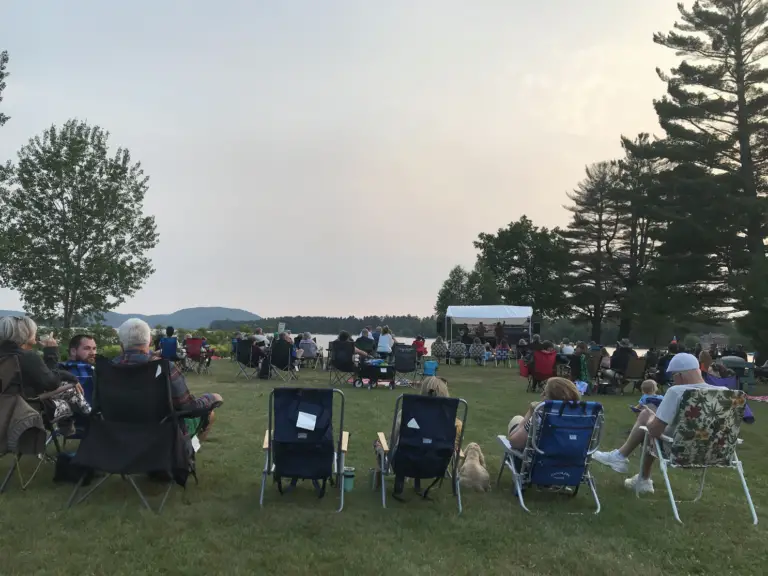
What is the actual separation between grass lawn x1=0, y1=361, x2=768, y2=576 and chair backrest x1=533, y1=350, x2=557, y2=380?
6804 mm

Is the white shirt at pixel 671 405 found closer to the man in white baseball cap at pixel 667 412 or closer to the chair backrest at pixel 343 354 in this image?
the man in white baseball cap at pixel 667 412

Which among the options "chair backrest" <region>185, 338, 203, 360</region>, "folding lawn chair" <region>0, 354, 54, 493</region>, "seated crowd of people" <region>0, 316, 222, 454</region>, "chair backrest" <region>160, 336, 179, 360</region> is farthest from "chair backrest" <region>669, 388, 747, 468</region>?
"chair backrest" <region>185, 338, 203, 360</region>

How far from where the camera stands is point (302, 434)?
3.92 meters

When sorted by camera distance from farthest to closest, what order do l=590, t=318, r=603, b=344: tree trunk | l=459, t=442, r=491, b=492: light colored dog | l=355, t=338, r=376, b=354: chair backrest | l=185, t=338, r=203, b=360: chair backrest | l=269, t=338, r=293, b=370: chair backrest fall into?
l=590, t=318, r=603, b=344: tree trunk → l=355, t=338, r=376, b=354: chair backrest → l=185, t=338, r=203, b=360: chair backrest → l=269, t=338, r=293, b=370: chair backrest → l=459, t=442, r=491, b=492: light colored dog

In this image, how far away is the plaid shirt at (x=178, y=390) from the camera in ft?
12.9

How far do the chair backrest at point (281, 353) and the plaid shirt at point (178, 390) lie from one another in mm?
8378

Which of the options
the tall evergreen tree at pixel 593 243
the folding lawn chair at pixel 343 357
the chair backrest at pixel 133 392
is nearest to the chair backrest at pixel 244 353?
the folding lawn chair at pixel 343 357

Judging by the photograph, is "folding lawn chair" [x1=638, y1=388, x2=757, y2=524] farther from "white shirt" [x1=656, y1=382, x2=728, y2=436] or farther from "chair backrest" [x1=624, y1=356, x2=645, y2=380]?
"chair backrest" [x1=624, y1=356, x2=645, y2=380]

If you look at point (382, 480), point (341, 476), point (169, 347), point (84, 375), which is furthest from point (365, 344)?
point (341, 476)

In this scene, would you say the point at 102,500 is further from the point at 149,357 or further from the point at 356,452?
the point at 356,452

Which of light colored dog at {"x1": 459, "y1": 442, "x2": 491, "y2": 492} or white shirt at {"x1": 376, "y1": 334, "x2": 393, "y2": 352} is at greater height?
white shirt at {"x1": 376, "y1": 334, "x2": 393, "y2": 352}

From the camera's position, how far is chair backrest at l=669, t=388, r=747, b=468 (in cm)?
407

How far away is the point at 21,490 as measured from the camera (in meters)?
4.10

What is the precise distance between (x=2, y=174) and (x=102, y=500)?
14.6m
